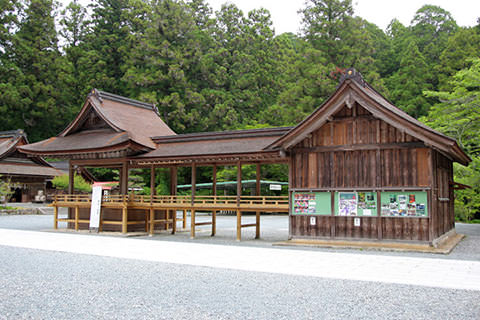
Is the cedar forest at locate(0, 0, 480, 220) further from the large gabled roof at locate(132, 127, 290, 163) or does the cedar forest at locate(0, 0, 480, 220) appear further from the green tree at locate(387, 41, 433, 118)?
the large gabled roof at locate(132, 127, 290, 163)

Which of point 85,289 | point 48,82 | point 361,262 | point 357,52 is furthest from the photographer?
point 48,82

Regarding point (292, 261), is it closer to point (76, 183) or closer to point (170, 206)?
point (170, 206)

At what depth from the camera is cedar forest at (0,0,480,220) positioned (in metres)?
42.0

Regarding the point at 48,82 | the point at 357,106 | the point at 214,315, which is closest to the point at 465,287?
the point at 214,315

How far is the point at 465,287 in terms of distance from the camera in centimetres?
851

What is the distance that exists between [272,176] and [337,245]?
89.0 ft

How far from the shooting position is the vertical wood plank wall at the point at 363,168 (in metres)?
14.7

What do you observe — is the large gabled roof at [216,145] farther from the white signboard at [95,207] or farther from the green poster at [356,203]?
the green poster at [356,203]

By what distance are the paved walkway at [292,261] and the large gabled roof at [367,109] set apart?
4.15 meters

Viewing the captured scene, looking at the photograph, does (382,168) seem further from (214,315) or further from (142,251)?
(214,315)

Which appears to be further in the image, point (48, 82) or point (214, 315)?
point (48, 82)

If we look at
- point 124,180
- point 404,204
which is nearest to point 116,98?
point 124,180

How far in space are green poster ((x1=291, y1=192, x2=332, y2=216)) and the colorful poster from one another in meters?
0.42

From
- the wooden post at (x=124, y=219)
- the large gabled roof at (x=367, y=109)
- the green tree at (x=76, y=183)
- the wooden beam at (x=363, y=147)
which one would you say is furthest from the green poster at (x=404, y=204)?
the green tree at (x=76, y=183)
